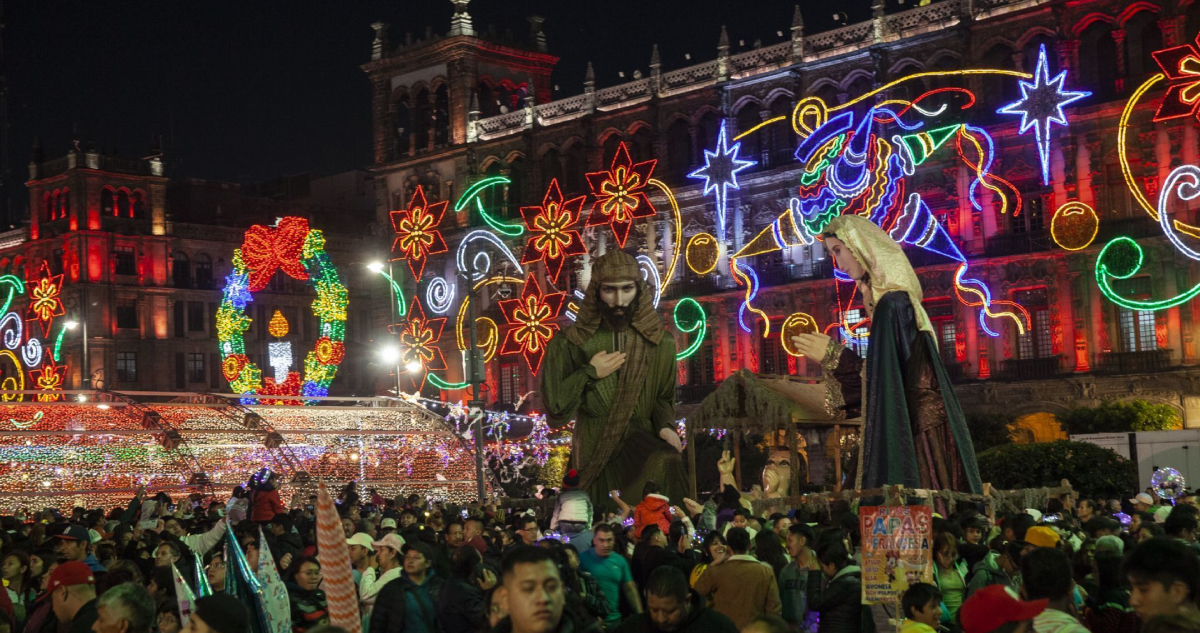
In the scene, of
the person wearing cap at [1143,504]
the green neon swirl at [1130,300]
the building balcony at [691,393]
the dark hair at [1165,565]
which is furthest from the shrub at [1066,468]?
the building balcony at [691,393]

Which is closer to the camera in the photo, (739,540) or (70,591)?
(70,591)

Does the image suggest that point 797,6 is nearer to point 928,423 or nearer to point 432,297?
point 432,297

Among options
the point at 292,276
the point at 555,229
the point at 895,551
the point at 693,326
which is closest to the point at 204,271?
the point at 555,229

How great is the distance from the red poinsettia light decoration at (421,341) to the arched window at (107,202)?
1761 cm

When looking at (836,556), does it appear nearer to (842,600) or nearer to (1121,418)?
(842,600)

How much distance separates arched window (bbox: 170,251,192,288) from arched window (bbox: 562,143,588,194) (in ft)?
70.1

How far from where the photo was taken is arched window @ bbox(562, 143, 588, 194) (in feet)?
170

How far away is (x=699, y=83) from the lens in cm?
4869

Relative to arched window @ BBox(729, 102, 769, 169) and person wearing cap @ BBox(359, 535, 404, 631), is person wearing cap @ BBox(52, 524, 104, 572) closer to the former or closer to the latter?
person wearing cap @ BBox(359, 535, 404, 631)

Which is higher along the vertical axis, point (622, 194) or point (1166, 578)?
point (622, 194)

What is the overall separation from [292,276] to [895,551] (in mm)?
27018

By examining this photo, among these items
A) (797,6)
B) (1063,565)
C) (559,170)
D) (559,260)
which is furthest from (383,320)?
(1063,565)

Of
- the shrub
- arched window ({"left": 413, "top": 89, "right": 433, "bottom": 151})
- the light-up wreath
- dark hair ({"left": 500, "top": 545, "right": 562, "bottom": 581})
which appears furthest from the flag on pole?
arched window ({"left": 413, "top": 89, "right": 433, "bottom": 151})

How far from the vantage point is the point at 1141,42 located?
40188 mm
